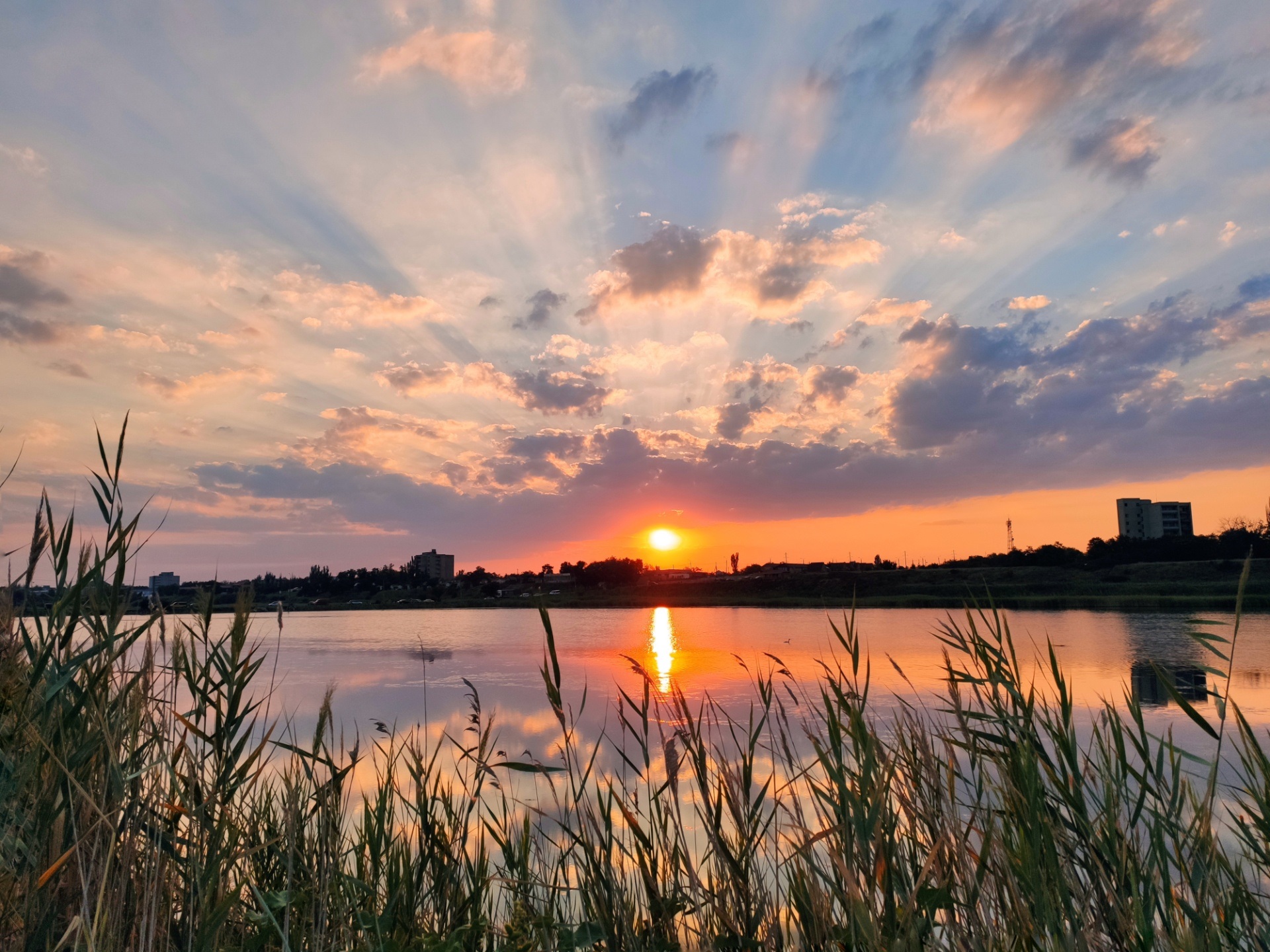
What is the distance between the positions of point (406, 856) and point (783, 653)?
16139 mm

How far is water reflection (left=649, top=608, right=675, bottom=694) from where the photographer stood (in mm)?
12728

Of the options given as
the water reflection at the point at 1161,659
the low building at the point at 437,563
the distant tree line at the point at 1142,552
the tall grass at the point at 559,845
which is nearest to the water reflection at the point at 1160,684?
the water reflection at the point at 1161,659

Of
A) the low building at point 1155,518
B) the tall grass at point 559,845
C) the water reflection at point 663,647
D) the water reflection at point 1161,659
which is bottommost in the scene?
the water reflection at point 663,647

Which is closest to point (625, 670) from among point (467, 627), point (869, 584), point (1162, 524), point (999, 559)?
point (467, 627)

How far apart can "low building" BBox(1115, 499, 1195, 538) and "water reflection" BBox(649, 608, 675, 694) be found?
406 ft

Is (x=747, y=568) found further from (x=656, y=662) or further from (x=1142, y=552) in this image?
(x=656, y=662)

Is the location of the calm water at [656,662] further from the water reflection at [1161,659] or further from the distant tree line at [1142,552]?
the distant tree line at [1142,552]

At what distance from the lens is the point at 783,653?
1802 centimetres

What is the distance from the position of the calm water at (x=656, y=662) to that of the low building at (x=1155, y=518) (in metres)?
117

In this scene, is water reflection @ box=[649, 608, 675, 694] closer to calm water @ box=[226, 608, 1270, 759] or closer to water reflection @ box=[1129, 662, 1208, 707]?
calm water @ box=[226, 608, 1270, 759]

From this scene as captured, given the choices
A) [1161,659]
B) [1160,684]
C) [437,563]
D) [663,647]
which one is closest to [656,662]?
[663,647]

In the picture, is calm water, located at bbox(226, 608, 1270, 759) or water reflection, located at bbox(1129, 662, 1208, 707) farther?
water reflection, located at bbox(1129, 662, 1208, 707)

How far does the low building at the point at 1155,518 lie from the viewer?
420ft

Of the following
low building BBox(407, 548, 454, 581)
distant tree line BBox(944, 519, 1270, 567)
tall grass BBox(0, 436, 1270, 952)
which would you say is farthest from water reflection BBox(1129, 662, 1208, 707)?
low building BBox(407, 548, 454, 581)
